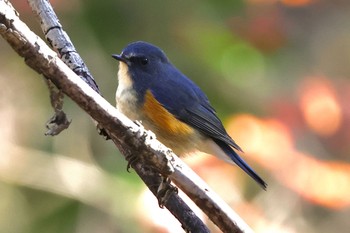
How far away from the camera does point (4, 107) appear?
4.11 meters

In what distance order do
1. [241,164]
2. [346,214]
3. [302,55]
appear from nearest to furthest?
[241,164], [346,214], [302,55]

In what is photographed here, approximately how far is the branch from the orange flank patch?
90cm

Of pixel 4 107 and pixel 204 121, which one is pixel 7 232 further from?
pixel 204 121

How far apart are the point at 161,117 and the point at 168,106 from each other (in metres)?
0.11

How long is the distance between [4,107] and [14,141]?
0.87ft

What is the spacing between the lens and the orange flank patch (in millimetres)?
2629

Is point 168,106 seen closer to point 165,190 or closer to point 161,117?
point 161,117

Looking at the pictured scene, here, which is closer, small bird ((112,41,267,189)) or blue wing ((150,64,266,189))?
small bird ((112,41,267,189))

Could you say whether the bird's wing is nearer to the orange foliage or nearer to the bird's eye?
the bird's eye

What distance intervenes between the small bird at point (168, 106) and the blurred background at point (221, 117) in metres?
0.57

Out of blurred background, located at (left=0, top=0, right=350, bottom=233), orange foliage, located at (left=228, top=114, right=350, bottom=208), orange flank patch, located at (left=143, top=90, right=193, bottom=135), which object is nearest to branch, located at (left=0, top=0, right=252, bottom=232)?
orange flank patch, located at (left=143, top=90, right=193, bottom=135)

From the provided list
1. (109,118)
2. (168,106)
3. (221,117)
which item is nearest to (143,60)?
(168,106)

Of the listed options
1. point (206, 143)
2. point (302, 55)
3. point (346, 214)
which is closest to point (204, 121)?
point (206, 143)

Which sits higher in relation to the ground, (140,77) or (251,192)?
(251,192)
